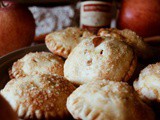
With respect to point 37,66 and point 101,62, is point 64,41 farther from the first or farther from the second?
point 101,62

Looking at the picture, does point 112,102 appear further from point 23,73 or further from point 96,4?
point 96,4

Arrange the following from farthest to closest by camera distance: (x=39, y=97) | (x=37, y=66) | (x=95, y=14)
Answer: (x=95, y=14), (x=37, y=66), (x=39, y=97)

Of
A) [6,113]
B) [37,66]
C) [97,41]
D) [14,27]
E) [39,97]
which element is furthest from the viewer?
[14,27]

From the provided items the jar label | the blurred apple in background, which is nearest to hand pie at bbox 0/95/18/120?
the blurred apple in background

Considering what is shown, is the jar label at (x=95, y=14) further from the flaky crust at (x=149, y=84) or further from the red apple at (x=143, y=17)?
the flaky crust at (x=149, y=84)

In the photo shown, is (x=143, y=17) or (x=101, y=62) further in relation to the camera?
(x=143, y=17)

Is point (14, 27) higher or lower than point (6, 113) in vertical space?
lower

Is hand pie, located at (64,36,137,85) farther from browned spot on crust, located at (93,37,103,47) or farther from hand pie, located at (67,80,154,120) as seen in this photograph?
hand pie, located at (67,80,154,120)

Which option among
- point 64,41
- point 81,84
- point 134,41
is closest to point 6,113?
point 81,84
